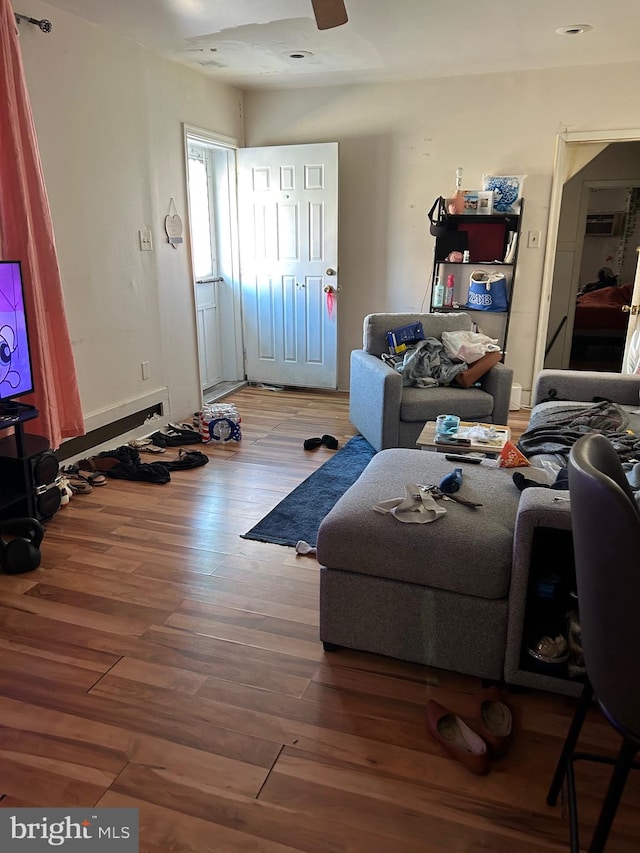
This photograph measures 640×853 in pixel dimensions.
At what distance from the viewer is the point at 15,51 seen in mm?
2740

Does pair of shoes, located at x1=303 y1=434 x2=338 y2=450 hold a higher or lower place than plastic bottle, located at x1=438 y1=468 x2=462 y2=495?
lower

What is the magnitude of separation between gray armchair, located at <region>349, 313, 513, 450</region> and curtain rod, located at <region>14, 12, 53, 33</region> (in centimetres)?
242

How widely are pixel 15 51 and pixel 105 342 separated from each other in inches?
60.0

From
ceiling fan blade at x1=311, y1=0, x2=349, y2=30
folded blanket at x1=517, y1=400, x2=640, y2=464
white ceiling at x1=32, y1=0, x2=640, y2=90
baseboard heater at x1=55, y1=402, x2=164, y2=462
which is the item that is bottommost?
baseboard heater at x1=55, y1=402, x2=164, y2=462

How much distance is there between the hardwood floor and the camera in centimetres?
146

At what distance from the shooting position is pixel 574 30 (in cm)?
348

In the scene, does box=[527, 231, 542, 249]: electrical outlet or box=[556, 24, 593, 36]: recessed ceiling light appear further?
box=[527, 231, 542, 249]: electrical outlet

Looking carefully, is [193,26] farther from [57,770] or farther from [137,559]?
[57,770]

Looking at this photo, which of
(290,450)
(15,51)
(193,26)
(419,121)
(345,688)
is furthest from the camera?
(419,121)

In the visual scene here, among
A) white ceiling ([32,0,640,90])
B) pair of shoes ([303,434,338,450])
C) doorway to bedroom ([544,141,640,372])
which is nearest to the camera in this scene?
white ceiling ([32,0,640,90])

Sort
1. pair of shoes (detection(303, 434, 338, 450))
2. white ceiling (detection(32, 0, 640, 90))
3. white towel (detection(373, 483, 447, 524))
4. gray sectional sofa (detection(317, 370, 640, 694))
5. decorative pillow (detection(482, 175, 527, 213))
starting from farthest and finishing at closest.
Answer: decorative pillow (detection(482, 175, 527, 213)), pair of shoes (detection(303, 434, 338, 450)), white ceiling (detection(32, 0, 640, 90)), white towel (detection(373, 483, 447, 524)), gray sectional sofa (detection(317, 370, 640, 694))

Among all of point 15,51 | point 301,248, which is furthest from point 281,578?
point 301,248

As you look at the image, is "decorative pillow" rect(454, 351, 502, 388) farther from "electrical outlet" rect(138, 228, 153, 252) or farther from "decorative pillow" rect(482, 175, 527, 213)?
"electrical outlet" rect(138, 228, 153, 252)

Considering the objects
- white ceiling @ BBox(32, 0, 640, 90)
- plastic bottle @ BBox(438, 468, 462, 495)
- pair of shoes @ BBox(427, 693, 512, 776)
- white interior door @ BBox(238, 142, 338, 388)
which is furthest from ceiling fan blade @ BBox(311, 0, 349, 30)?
white interior door @ BBox(238, 142, 338, 388)
